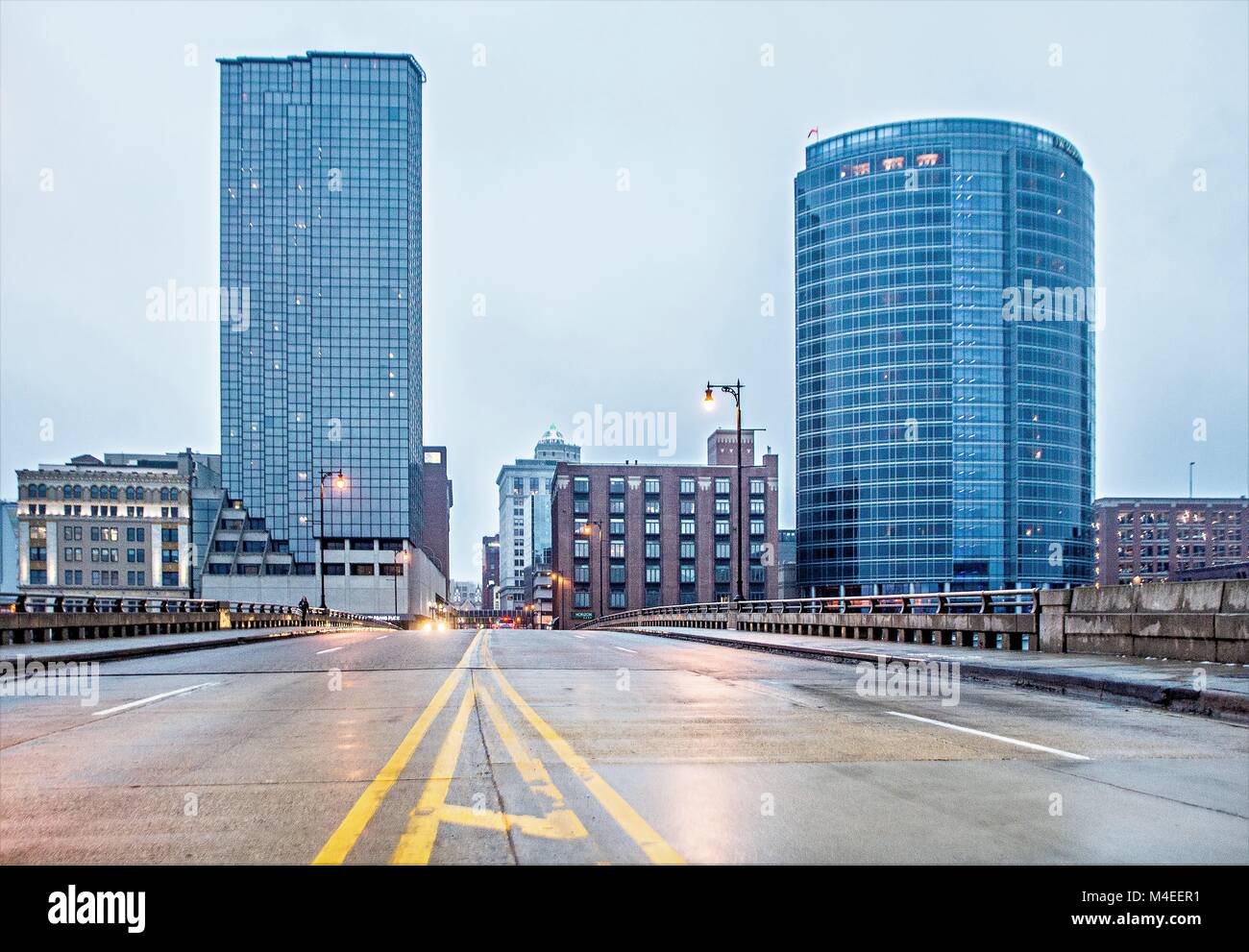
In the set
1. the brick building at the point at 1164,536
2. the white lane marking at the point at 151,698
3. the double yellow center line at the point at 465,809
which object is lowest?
the brick building at the point at 1164,536

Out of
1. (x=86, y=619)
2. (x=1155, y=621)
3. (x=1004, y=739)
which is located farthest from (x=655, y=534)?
(x=1004, y=739)

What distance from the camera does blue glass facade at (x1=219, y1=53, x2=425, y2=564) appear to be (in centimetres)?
14938

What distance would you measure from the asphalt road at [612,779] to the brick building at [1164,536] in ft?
614

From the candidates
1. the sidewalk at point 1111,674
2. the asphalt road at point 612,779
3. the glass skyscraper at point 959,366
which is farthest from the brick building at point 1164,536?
the asphalt road at point 612,779

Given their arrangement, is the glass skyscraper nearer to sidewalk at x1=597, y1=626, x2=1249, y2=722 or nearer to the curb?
the curb

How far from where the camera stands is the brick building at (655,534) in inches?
5305

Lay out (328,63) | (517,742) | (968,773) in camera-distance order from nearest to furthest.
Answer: (968,773), (517,742), (328,63)

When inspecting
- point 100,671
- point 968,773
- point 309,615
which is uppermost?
point 968,773

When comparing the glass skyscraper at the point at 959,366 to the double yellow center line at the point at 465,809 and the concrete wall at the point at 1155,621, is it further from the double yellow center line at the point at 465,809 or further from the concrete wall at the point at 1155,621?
the double yellow center line at the point at 465,809
